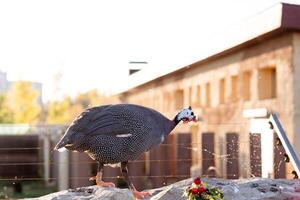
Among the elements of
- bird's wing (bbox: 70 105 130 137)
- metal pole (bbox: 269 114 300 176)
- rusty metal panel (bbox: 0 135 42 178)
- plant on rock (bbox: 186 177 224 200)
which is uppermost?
bird's wing (bbox: 70 105 130 137)

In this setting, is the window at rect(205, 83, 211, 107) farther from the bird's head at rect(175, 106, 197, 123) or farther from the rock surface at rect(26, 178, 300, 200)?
the bird's head at rect(175, 106, 197, 123)

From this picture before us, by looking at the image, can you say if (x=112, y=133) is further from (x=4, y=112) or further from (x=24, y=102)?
(x=4, y=112)

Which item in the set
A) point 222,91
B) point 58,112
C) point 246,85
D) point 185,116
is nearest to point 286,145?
point 185,116

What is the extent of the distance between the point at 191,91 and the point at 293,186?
11.1 m

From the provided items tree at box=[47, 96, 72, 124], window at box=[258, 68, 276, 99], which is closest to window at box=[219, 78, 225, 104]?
window at box=[258, 68, 276, 99]

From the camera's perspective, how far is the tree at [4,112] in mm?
50500

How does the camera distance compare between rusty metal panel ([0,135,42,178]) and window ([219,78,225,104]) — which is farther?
rusty metal panel ([0,135,42,178])

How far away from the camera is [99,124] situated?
5664 mm

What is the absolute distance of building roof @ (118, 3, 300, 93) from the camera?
10031 mm

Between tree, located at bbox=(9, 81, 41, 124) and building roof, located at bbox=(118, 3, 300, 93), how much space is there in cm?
3298

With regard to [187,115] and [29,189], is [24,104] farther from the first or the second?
[187,115]

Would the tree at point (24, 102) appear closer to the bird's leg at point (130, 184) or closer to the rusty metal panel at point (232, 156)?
the rusty metal panel at point (232, 156)

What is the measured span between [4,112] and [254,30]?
42482 mm

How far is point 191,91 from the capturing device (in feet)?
57.4
